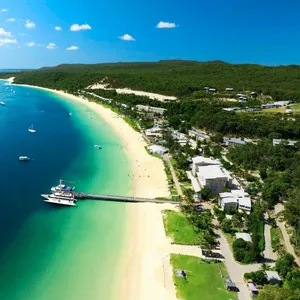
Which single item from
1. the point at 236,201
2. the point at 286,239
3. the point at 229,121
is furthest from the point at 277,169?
the point at 229,121

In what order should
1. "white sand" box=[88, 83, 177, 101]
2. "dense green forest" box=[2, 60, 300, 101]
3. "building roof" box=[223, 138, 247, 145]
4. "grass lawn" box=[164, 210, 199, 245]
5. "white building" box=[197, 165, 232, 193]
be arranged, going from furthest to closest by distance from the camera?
1. "dense green forest" box=[2, 60, 300, 101]
2. "white sand" box=[88, 83, 177, 101]
3. "building roof" box=[223, 138, 247, 145]
4. "white building" box=[197, 165, 232, 193]
5. "grass lawn" box=[164, 210, 199, 245]

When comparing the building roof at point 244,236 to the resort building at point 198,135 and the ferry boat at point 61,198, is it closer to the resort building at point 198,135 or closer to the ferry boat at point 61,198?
the ferry boat at point 61,198

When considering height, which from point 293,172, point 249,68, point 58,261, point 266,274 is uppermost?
point 249,68

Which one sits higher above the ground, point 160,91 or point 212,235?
point 160,91

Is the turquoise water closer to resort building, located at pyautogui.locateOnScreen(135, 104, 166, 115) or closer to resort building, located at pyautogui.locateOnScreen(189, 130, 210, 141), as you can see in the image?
resort building, located at pyautogui.locateOnScreen(189, 130, 210, 141)

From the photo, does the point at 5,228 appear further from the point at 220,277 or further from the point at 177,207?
the point at 220,277

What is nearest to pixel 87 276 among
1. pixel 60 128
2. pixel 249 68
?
pixel 60 128

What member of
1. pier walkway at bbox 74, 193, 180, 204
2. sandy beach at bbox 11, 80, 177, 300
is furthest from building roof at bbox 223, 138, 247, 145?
pier walkway at bbox 74, 193, 180, 204
